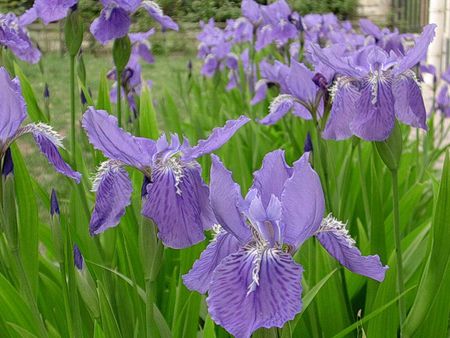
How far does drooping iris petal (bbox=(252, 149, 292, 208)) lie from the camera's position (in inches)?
33.7

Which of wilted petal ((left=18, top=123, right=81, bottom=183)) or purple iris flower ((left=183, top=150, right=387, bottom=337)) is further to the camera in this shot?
wilted petal ((left=18, top=123, right=81, bottom=183))

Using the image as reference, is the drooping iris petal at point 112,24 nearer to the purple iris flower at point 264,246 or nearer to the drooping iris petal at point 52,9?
the drooping iris petal at point 52,9

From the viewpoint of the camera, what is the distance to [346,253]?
87 centimetres

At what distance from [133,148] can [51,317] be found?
2.45 ft

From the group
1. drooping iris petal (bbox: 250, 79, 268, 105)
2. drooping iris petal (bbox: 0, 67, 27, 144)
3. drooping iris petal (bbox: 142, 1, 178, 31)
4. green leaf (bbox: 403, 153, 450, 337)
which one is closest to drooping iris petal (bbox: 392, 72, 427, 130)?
green leaf (bbox: 403, 153, 450, 337)

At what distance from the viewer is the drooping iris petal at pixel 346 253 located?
0.85 m

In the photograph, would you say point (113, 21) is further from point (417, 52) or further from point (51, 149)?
point (417, 52)

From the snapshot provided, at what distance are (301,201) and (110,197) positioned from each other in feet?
1.06

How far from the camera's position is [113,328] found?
1.11 metres

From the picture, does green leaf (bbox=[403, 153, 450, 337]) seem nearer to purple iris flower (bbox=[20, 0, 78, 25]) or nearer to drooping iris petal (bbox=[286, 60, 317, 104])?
drooping iris petal (bbox=[286, 60, 317, 104])

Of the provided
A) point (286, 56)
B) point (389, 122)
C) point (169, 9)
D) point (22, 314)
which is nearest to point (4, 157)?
point (22, 314)

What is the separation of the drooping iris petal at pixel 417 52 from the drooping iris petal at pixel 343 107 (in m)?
0.09

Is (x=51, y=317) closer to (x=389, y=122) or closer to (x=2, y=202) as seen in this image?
(x=2, y=202)

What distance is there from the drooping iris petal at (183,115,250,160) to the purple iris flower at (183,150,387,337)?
0.21 ft
